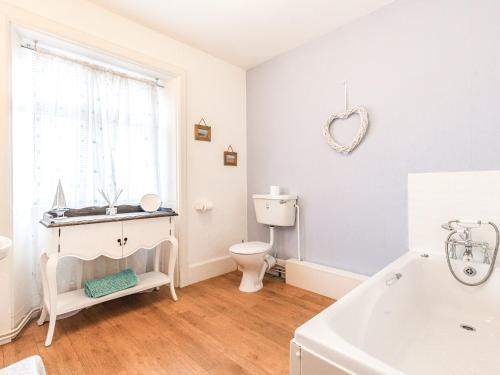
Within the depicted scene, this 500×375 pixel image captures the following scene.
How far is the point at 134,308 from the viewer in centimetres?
207

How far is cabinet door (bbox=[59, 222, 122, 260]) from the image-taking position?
167cm

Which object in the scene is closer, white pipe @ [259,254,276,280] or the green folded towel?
the green folded towel

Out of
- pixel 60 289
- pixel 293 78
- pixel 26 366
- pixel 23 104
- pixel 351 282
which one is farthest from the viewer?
pixel 293 78

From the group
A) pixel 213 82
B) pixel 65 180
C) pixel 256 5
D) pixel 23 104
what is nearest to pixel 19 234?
pixel 65 180

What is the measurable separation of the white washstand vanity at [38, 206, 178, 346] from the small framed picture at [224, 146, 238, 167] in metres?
0.96

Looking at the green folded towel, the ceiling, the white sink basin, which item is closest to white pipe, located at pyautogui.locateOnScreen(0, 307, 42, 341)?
the green folded towel

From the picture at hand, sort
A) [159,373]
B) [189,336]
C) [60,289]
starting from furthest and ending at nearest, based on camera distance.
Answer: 1. [60,289]
2. [189,336]
3. [159,373]

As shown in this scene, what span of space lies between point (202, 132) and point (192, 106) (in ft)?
0.89

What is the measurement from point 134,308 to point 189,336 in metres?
0.66

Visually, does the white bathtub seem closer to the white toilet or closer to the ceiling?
the white toilet

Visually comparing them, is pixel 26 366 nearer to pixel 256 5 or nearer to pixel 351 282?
pixel 351 282

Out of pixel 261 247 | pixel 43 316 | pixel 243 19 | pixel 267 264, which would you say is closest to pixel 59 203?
pixel 43 316

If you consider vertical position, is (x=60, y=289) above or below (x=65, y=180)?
below

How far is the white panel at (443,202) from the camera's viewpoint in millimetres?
1598
